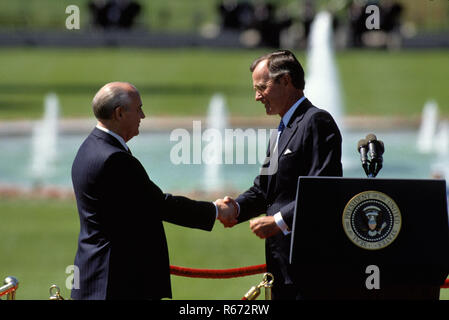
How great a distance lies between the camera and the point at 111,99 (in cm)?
613

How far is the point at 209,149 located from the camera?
2078cm

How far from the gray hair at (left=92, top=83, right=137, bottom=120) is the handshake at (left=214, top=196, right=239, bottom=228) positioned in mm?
1293

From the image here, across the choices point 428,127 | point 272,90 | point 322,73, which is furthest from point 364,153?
point 322,73

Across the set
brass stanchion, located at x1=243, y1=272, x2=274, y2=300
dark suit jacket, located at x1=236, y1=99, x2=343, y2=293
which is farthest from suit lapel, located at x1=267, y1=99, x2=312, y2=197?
brass stanchion, located at x1=243, y1=272, x2=274, y2=300

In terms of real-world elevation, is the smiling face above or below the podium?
above

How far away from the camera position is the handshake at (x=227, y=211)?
6.99 m

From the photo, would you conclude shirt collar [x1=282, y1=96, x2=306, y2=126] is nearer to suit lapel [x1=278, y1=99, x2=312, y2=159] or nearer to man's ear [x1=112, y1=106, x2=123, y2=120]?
suit lapel [x1=278, y1=99, x2=312, y2=159]

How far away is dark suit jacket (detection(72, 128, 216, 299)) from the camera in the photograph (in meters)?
6.07

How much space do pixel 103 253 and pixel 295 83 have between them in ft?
6.15

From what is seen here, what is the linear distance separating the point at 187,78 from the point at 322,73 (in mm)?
6794

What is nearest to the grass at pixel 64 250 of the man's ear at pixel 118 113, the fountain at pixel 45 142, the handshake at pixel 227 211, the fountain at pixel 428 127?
the fountain at pixel 45 142

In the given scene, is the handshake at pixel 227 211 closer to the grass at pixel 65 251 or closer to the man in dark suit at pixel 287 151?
the man in dark suit at pixel 287 151

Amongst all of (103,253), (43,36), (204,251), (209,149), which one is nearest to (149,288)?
(103,253)
